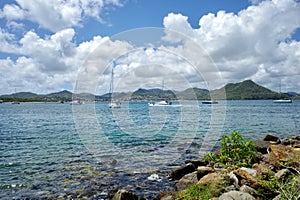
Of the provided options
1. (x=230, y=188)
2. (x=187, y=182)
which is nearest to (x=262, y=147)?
(x=187, y=182)

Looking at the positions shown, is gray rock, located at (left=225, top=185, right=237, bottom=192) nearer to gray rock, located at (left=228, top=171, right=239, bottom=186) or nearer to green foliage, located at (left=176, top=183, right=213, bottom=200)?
gray rock, located at (left=228, top=171, right=239, bottom=186)

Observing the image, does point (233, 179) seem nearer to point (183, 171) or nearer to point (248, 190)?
point (248, 190)

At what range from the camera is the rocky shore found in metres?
7.04

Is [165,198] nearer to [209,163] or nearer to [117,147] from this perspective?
[209,163]

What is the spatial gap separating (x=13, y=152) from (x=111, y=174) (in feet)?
32.9

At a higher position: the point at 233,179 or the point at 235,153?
the point at 235,153

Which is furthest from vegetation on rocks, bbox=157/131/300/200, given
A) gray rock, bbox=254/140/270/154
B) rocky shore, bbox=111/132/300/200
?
gray rock, bbox=254/140/270/154

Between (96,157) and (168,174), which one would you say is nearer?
(168,174)

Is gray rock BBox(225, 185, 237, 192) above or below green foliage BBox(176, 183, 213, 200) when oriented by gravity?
above

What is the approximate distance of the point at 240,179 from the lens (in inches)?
356

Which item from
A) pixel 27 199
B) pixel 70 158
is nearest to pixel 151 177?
pixel 27 199

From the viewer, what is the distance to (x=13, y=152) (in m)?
19.3

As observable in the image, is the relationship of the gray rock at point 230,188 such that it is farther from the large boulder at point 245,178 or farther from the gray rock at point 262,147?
the gray rock at point 262,147

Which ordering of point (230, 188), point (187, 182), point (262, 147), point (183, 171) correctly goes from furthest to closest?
1. point (262, 147)
2. point (183, 171)
3. point (187, 182)
4. point (230, 188)
